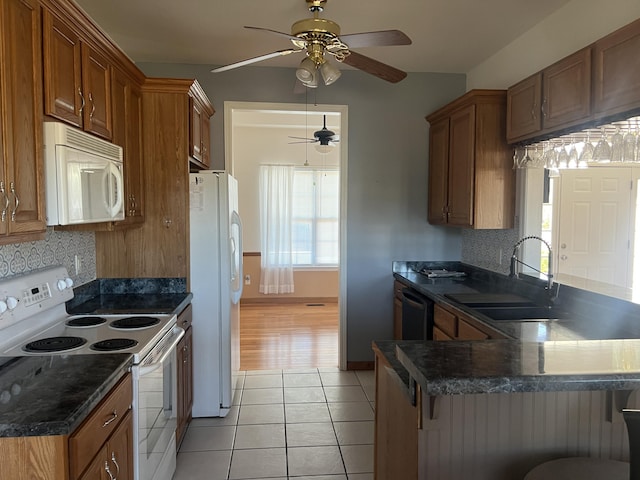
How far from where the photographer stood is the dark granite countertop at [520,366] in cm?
108

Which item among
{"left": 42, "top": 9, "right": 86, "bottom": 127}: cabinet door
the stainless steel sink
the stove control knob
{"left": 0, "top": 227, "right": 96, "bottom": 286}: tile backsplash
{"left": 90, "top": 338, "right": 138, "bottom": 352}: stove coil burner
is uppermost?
{"left": 42, "top": 9, "right": 86, "bottom": 127}: cabinet door

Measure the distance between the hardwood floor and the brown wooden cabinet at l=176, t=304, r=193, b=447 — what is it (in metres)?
1.27

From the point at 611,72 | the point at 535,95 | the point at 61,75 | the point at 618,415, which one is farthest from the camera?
the point at 535,95

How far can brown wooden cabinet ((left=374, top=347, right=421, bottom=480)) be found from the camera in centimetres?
135

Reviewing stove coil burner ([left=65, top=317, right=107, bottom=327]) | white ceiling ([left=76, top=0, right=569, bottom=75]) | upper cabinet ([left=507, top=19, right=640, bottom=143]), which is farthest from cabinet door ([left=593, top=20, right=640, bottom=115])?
stove coil burner ([left=65, top=317, right=107, bottom=327])

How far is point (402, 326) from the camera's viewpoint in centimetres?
377

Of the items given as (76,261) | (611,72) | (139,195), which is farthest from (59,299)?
(611,72)

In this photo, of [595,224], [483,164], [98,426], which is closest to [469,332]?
[483,164]

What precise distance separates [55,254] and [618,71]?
297 cm

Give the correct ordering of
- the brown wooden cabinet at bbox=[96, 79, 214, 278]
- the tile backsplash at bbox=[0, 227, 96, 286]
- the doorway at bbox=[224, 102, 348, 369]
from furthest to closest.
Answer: the doorway at bbox=[224, 102, 348, 369] → the brown wooden cabinet at bbox=[96, 79, 214, 278] → the tile backsplash at bbox=[0, 227, 96, 286]

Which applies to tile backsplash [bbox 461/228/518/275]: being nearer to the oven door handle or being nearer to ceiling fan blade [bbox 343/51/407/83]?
ceiling fan blade [bbox 343/51/407/83]

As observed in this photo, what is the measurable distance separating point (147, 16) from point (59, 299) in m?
1.87

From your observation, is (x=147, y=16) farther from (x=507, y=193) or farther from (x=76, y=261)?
(x=507, y=193)

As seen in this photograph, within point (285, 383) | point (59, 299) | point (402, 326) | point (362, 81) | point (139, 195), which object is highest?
point (362, 81)
